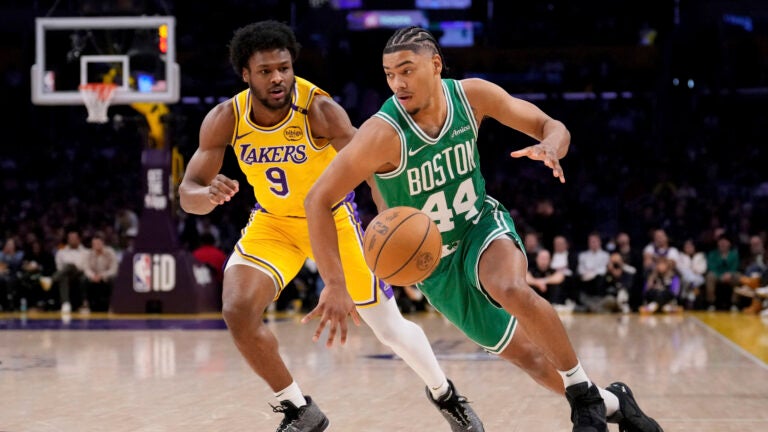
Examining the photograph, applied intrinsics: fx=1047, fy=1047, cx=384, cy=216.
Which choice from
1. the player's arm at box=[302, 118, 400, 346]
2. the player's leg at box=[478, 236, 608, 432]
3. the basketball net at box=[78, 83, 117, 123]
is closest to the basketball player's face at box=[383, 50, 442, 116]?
the player's arm at box=[302, 118, 400, 346]

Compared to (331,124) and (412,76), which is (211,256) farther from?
(412,76)

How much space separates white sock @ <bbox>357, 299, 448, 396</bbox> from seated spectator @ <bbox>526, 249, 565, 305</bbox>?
969 cm

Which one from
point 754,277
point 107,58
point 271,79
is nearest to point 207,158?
point 271,79

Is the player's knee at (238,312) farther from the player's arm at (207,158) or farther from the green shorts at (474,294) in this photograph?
the green shorts at (474,294)

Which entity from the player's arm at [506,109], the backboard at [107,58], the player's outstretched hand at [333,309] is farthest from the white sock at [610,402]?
the backboard at [107,58]

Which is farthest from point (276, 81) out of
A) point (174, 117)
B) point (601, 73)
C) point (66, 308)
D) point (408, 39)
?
point (601, 73)

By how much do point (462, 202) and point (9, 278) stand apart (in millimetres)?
12956

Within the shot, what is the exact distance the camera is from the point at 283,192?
5383 mm

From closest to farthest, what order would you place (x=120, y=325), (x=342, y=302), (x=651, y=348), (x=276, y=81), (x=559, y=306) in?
1. (x=342, y=302)
2. (x=276, y=81)
3. (x=651, y=348)
4. (x=120, y=325)
5. (x=559, y=306)

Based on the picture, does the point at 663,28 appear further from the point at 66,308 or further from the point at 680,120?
the point at 66,308

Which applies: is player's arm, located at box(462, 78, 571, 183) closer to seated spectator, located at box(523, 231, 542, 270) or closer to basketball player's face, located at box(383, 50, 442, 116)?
basketball player's face, located at box(383, 50, 442, 116)

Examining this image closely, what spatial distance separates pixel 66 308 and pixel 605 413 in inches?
505

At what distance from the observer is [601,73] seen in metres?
24.1

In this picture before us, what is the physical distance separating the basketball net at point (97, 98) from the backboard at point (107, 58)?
8 cm
